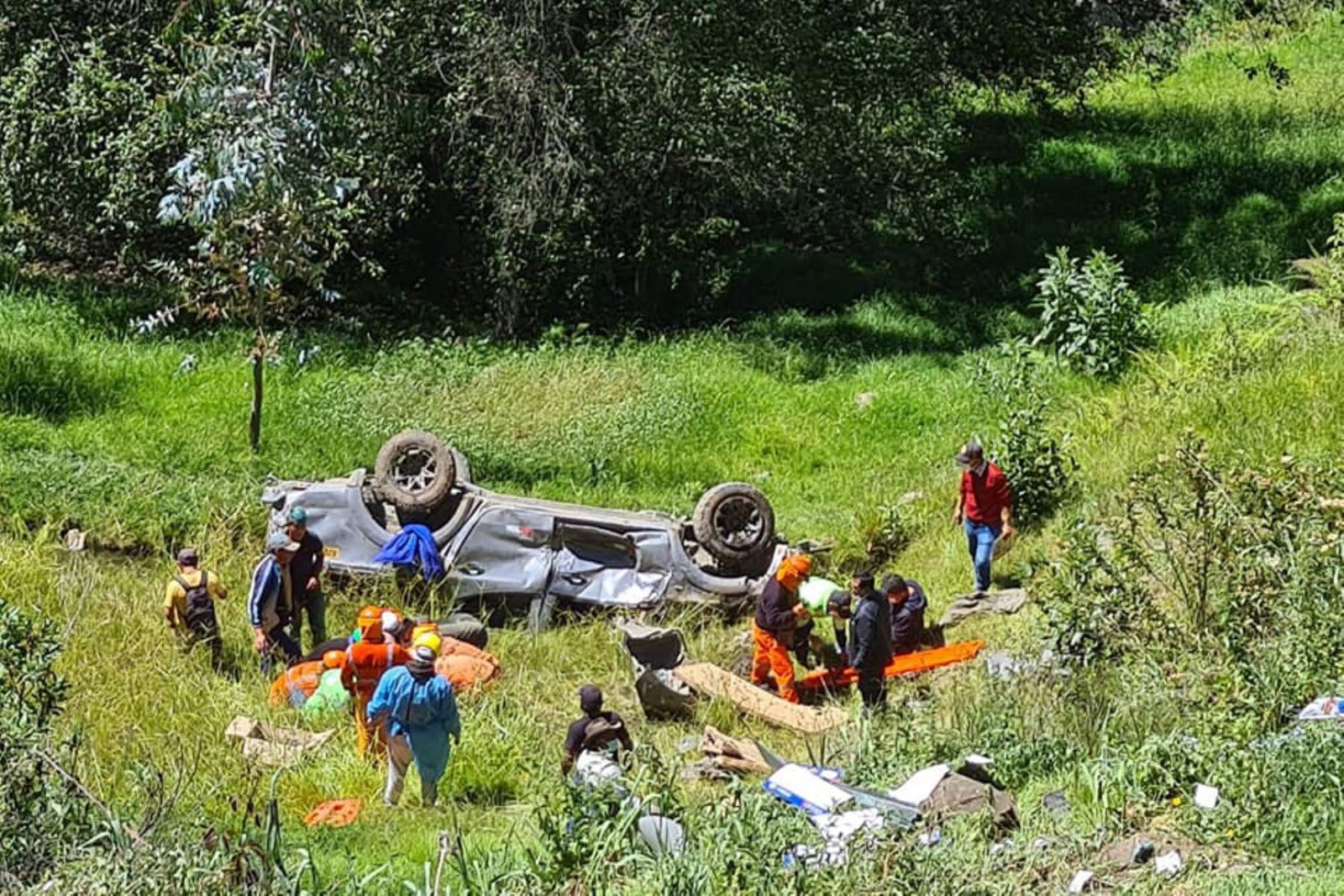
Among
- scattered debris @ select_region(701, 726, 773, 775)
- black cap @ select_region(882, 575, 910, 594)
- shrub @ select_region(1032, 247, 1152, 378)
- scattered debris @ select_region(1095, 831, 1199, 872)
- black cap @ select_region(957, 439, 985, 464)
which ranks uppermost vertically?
shrub @ select_region(1032, 247, 1152, 378)

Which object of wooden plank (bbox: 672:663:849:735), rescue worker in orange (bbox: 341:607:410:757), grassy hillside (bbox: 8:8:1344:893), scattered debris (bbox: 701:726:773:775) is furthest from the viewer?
wooden plank (bbox: 672:663:849:735)

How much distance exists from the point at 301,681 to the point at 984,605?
17.1 ft

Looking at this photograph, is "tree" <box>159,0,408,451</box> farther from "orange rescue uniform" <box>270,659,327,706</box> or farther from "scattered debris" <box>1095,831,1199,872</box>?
"scattered debris" <box>1095,831,1199,872</box>

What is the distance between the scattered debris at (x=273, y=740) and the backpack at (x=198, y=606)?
1.43 metres

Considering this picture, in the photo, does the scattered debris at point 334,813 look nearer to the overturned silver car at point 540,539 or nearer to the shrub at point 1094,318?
the overturned silver car at point 540,539

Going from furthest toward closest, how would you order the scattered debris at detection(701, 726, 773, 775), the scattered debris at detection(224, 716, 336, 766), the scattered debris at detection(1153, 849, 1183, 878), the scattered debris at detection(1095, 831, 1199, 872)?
the scattered debris at detection(224, 716, 336, 766)
the scattered debris at detection(701, 726, 773, 775)
the scattered debris at detection(1095, 831, 1199, 872)
the scattered debris at detection(1153, 849, 1183, 878)

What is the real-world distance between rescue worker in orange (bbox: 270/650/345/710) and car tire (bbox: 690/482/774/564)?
3.38 m

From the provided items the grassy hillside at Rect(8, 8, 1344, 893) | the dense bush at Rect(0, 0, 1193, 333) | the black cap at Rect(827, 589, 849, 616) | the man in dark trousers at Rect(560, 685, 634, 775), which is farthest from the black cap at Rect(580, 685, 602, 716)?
the dense bush at Rect(0, 0, 1193, 333)

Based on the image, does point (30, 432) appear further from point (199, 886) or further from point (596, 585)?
point (199, 886)

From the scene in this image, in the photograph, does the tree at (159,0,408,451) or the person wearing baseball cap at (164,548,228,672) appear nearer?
the person wearing baseball cap at (164,548,228,672)

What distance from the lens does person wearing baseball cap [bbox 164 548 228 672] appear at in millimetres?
11578

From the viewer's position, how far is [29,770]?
6766mm

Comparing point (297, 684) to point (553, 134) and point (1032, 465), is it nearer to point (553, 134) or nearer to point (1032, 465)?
point (1032, 465)

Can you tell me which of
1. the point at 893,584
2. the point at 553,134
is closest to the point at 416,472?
the point at 893,584
